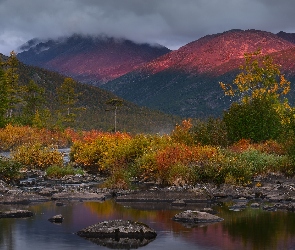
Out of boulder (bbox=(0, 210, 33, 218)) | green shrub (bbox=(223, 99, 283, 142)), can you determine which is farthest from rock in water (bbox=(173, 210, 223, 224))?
green shrub (bbox=(223, 99, 283, 142))

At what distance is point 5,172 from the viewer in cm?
3494

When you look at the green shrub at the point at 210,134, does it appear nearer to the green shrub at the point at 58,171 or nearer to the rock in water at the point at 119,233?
the green shrub at the point at 58,171

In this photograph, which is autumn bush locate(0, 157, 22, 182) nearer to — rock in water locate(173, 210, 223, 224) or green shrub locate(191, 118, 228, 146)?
green shrub locate(191, 118, 228, 146)

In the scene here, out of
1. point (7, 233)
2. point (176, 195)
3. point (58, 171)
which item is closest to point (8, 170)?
point (58, 171)

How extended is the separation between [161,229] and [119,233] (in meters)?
2.07

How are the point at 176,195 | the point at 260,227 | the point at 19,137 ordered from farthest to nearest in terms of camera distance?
the point at 19,137
the point at 176,195
the point at 260,227

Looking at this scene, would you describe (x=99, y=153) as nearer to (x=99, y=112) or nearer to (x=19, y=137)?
(x=19, y=137)

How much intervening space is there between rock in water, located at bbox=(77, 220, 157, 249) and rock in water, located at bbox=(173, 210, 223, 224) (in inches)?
111

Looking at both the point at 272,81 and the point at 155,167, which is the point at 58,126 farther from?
the point at 155,167

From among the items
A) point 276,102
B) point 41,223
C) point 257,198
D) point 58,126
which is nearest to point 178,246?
point 41,223

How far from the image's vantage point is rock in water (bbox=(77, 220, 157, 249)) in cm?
1964

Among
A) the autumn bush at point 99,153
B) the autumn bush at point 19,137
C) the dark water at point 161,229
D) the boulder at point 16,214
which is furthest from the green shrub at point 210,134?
the autumn bush at point 19,137

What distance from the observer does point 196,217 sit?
75.8 feet

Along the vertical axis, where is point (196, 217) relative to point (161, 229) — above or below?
above
